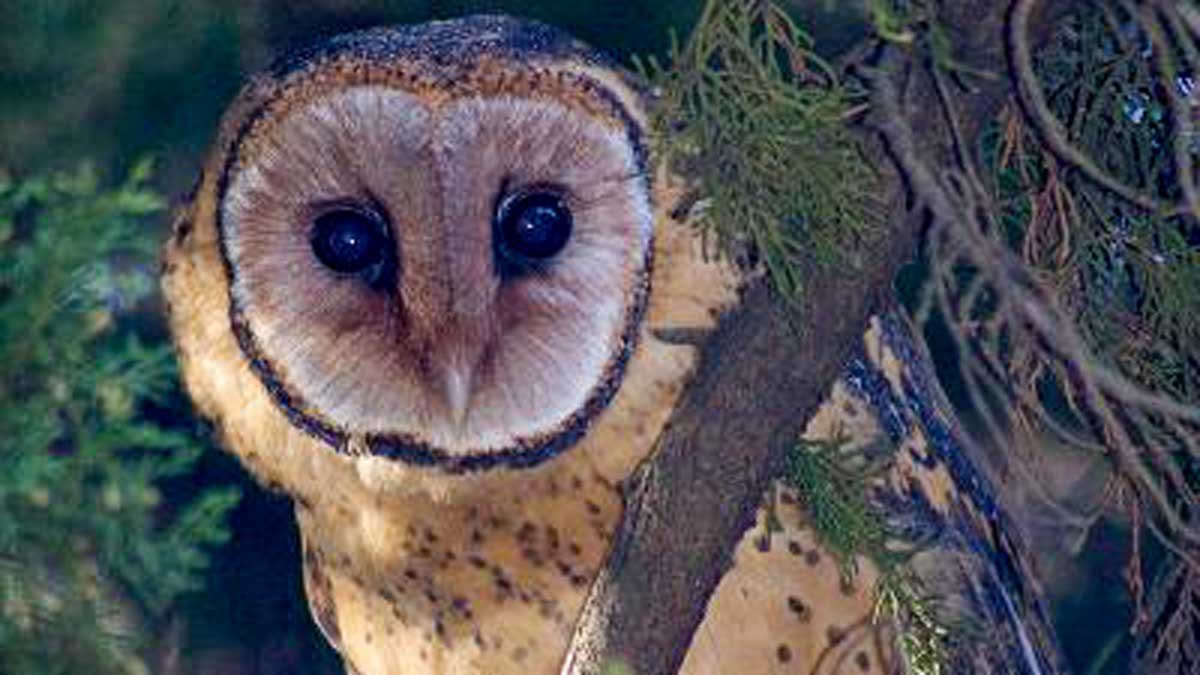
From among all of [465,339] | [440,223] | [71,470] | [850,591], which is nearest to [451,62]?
[440,223]

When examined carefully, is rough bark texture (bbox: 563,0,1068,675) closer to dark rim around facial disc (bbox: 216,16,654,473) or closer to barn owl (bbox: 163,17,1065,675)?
barn owl (bbox: 163,17,1065,675)

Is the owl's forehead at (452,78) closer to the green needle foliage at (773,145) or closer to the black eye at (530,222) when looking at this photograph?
the black eye at (530,222)

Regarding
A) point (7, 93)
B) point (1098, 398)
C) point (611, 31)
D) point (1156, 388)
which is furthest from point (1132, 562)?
point (7, 93)

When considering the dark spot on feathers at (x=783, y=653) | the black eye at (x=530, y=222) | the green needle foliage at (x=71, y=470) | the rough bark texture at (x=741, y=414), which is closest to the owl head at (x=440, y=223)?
the black eye at (x=530, y=222)

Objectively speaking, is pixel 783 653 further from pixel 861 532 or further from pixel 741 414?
pixel 741 414

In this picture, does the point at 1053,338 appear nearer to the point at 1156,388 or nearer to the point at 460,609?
the point at 1156,388
